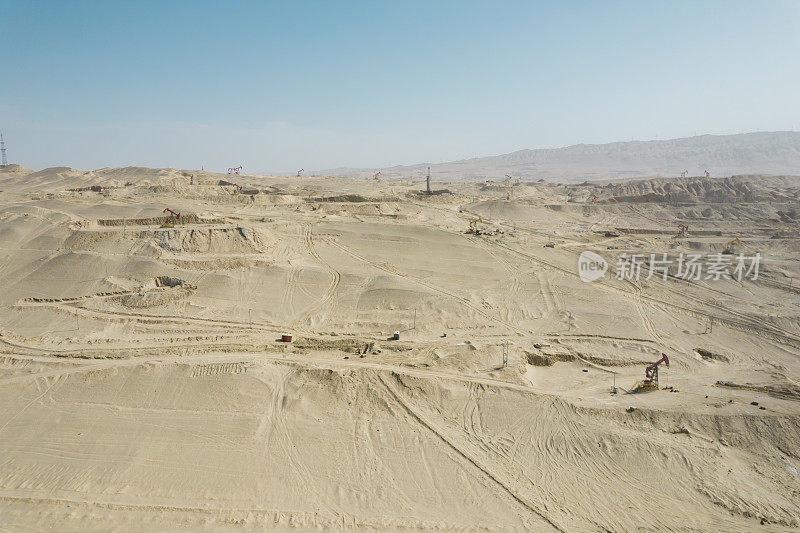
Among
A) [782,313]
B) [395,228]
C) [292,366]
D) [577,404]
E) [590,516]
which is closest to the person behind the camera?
[590,516]

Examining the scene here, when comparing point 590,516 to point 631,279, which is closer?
point 590,516

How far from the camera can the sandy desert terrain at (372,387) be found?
10273 mm

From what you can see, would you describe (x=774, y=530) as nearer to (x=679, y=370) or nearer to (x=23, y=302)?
(x=679, y=370)

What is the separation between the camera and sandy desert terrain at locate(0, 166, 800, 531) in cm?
1027

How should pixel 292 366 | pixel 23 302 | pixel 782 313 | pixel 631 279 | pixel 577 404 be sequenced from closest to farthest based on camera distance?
1. pixel 577 404
2. pixel 292 366
3. pixel 23 302
4. pixel 782 313
5. pixel 631 279

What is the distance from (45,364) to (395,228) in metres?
23.4

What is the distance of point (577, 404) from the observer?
45.1 ft

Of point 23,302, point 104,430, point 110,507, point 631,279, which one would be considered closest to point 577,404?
point 110,507

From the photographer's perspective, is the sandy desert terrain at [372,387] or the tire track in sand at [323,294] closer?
the sandy desert terrain at [372,387]

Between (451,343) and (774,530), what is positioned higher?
(451,343)

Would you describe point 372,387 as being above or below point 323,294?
below

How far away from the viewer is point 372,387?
1400cm

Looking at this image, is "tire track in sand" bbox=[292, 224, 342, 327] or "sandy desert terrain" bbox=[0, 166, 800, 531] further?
"tire track in sand" bbox=[292, 224, 342, 327]

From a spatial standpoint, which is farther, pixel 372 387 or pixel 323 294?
pixel 323 294
